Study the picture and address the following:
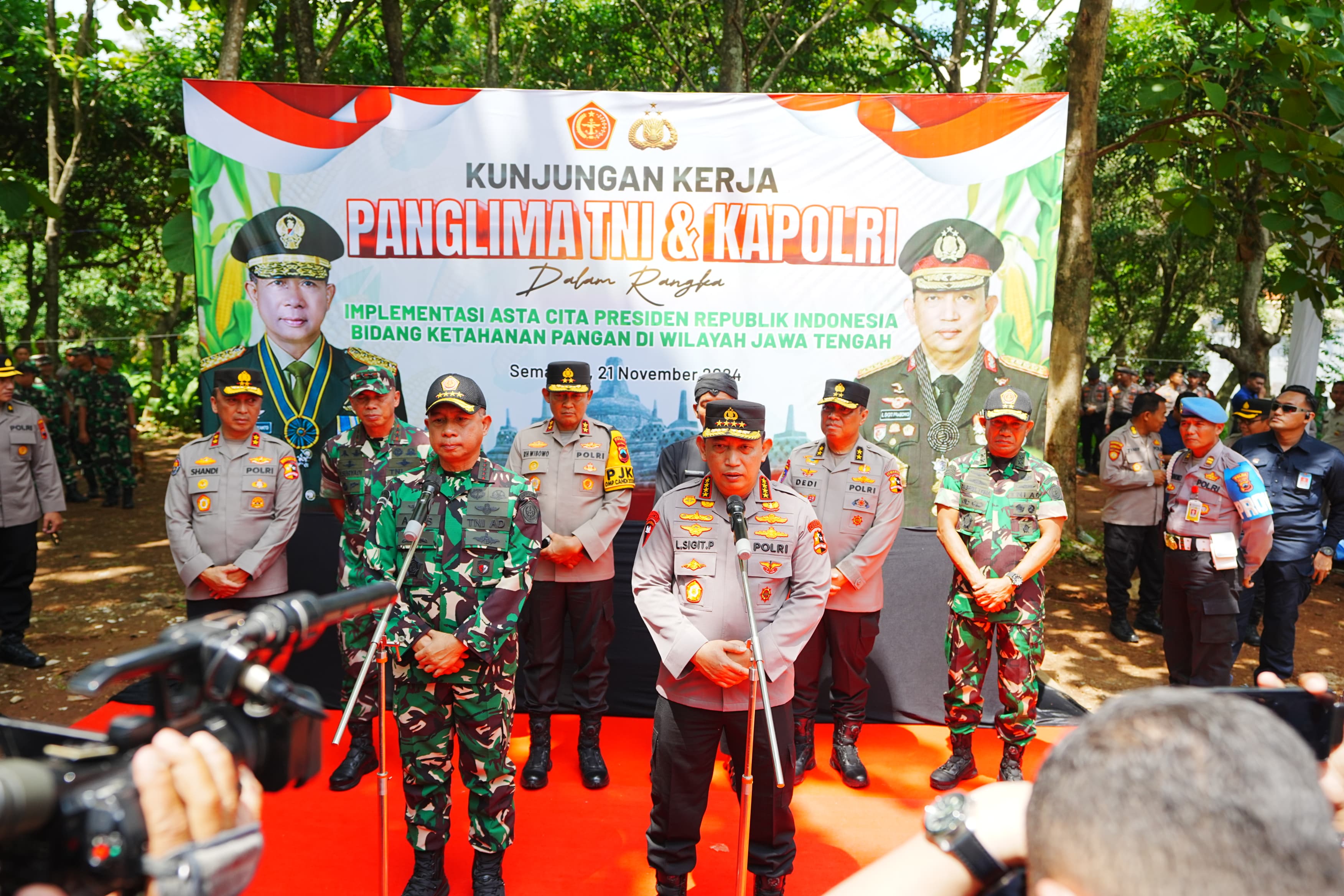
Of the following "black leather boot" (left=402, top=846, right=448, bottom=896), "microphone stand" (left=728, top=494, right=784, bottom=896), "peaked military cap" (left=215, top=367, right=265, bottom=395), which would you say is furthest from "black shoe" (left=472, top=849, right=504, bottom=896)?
"peaked military cap" (left=215, top=367, right=265, bottom=395)

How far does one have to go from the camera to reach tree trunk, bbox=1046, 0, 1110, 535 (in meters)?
7.21

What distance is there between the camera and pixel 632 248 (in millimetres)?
4902

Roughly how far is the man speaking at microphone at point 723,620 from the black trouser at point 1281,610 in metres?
3.51

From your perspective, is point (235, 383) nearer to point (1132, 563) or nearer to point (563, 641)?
point (563, 641)

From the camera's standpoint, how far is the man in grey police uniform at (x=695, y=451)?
470cm

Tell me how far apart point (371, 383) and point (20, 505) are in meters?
3.18

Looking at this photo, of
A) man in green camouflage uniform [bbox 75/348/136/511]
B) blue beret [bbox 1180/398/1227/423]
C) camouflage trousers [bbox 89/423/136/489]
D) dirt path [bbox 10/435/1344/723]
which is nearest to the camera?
blue beret [bbox 1180/398/1227/423]

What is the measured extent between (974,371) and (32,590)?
7831mm

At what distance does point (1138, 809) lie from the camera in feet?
2.52

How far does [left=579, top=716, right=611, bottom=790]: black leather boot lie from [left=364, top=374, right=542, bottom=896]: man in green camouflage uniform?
1028 mm

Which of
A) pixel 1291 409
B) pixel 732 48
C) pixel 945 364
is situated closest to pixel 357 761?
pixel 945 364

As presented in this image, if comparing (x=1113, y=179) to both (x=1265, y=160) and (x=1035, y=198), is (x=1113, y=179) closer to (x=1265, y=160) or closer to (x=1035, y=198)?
(x=1265, y=160)

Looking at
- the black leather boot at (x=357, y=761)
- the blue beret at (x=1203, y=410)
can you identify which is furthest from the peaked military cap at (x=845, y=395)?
the black leather boot at (x=357, y=761)

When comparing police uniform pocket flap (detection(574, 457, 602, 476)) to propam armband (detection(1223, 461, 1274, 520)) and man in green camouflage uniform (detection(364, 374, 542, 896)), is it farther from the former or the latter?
propam armband (detection(1223, 461, 1274, 520))
